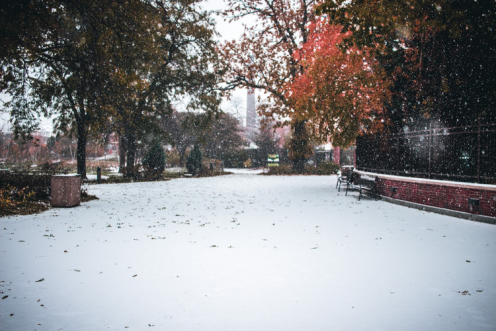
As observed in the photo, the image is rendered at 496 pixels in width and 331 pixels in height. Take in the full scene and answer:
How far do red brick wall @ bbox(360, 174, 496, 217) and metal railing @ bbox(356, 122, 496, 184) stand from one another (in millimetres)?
482

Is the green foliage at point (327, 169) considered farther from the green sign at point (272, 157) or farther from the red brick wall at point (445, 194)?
the red brick wall at point (445, 194)

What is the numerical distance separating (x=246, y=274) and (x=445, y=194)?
8077mm

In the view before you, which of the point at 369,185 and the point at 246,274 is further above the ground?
the point at 369,185

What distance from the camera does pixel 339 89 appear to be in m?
15.7

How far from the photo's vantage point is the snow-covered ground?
3.57 meters

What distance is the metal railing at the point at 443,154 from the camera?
9.67 m

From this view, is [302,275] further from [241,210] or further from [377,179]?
[377,179]

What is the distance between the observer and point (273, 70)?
27.3m

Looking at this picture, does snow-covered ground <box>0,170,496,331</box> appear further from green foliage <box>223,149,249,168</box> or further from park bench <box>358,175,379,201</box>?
green foliage <box>223,149,249,168</box>

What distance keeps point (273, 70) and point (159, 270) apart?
79.5 feet

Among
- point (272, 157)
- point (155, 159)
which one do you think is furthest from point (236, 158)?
point (155, 159)

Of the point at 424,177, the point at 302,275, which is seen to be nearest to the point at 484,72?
the point at 424,177

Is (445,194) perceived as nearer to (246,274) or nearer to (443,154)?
(443,154)

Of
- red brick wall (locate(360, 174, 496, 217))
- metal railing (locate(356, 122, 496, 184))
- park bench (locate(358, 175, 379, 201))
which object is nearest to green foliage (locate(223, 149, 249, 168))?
metal railing (locate(356, 122, 496, 184))
